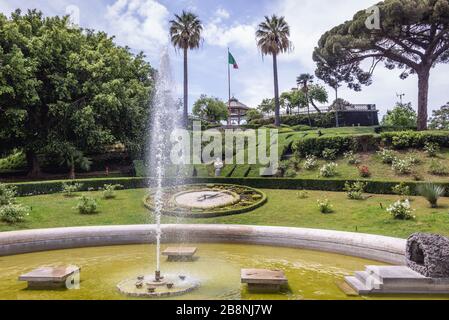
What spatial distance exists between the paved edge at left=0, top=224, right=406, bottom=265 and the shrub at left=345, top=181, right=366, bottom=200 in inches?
288

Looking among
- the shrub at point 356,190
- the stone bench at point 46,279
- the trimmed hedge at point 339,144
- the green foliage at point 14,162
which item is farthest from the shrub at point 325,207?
the green foliage at point 14,162

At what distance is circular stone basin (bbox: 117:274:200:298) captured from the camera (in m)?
7.72

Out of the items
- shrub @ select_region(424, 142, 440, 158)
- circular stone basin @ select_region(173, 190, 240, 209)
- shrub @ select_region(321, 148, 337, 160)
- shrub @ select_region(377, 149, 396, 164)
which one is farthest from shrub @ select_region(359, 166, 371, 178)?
circular stone basin @ select_region(173, 190, 240, 209)

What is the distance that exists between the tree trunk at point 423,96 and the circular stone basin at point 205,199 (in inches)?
769

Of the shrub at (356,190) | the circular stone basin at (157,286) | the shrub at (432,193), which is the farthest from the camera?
the shrub at (356,190)

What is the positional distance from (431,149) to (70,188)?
795 inches

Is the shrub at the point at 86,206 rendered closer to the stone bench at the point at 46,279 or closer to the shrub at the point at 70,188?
the shrub at the point at 70,188

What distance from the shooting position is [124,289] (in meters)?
8.03

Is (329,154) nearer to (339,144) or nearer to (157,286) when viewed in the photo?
(339,144)

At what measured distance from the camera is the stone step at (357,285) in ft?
26.0

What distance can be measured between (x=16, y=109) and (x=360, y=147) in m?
21.7

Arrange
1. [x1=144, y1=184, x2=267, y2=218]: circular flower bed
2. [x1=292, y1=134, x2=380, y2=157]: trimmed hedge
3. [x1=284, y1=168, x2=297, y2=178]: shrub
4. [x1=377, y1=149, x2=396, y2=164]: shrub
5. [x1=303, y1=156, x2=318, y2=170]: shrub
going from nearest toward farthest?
[x1=144, y1=184, x2=267, y2=218]: circular flower bed → [x1=377, y1=149, x2=396, y2=164]: shrub → [x1=284, y1=168, x2=297, y2=178]: shrub → [x1=303, y1=156, x2=318, y2=170]: shrub → [x1=292, y1=134, x2=380, y2=157]: trimmed hedge

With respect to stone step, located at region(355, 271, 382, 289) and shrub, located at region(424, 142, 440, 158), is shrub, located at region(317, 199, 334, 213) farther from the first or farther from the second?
shrub, located at region(424, 142, 440, 158)
